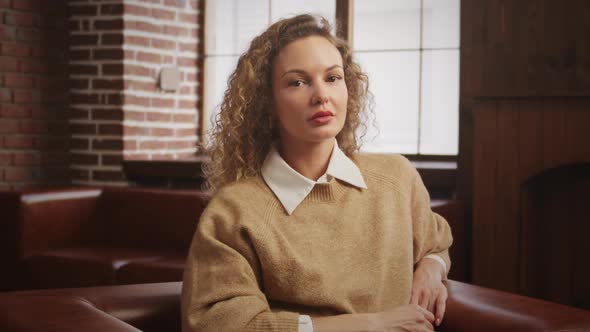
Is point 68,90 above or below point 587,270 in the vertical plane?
above

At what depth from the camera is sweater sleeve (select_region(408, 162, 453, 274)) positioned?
1.75 metres

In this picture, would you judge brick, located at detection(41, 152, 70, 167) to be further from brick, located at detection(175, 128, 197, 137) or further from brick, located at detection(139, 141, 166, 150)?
brick, located at detection(175, 128, 197, 137)

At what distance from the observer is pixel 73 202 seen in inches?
127

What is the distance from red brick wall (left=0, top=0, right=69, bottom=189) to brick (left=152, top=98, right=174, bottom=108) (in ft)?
1.67

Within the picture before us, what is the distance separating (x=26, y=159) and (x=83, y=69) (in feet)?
1.86

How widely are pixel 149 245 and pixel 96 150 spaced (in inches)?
31.8

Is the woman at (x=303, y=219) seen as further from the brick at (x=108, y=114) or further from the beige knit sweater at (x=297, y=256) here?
the brick at (x=108, y=114)

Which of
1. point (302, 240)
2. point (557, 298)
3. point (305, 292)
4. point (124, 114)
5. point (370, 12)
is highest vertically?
point (370, 12)

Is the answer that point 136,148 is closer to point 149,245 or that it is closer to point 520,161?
point 149,245

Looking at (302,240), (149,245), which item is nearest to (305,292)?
(302,240)

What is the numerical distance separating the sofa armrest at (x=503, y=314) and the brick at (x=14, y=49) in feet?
9.37

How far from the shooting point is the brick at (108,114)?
148 inches

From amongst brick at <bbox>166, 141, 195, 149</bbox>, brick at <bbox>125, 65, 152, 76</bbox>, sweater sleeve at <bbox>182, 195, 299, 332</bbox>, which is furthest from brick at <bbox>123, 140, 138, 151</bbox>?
sweater sleeve at <bbox>182, 195, 299, 332</bbox>

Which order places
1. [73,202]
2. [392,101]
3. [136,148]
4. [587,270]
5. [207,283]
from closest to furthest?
[207,283], [587,270], [73,202], [392,101], [136,148]
